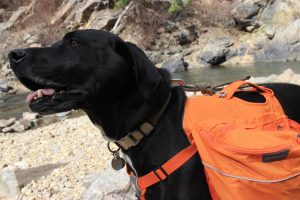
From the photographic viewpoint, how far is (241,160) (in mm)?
2436

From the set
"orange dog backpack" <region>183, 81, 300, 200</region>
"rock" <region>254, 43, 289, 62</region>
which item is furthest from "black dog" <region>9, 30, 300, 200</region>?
"rock" <region>254, 43, 289, 62</region>

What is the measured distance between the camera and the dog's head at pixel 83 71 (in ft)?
8.54

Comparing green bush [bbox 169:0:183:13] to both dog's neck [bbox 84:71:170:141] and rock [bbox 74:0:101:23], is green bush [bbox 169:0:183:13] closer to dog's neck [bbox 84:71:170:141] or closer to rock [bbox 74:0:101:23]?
rock [bbox 74:0:101:23]

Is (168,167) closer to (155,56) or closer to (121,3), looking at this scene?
(155,56)

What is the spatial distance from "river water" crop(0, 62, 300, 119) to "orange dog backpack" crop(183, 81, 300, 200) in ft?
34.8

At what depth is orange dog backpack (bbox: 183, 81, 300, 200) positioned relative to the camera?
94.9 inches

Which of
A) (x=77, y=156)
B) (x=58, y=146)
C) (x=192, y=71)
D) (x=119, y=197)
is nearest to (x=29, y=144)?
(x=58, y=146)

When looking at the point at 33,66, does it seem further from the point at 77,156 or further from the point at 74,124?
the point at 74,124

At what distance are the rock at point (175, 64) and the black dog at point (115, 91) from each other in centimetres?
1471

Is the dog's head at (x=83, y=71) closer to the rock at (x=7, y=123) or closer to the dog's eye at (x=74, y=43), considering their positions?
the dog's eye at (x=74, y=43)

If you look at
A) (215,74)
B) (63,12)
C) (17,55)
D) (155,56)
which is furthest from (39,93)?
(63,12)

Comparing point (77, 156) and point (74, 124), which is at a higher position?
point (77, 156)

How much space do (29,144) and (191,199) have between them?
6044 mm

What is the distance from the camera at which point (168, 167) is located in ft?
8.59
